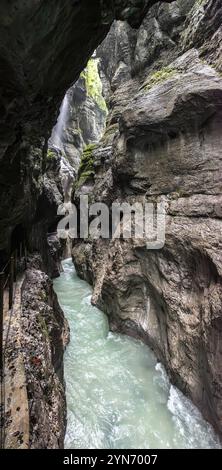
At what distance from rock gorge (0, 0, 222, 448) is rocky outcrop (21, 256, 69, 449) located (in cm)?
3

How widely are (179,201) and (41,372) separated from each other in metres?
6.26

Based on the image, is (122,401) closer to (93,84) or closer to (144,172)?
(144,172)

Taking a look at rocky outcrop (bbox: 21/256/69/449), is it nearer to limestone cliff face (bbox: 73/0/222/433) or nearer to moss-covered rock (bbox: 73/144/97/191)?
limestone cliff face (bbox: 73/0/222/433)

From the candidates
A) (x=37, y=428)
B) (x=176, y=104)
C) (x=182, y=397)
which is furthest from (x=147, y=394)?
(x=176, y=104)

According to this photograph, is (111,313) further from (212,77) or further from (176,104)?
(212,77)

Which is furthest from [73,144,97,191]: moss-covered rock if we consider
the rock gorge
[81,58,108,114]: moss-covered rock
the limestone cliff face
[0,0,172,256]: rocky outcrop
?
[81,58,108,114]: moss-covered rock

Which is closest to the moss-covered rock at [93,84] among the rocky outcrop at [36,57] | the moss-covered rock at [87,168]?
the moss-covered rock at [87,168]

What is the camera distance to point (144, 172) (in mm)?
10367

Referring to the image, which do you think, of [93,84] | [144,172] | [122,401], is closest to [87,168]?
[144,172]

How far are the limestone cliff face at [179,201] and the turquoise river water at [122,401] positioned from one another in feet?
1.42

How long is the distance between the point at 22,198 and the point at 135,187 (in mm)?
4956

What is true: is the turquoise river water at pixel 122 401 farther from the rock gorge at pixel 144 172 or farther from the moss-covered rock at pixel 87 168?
the moss-covered rock at pixel 87 168
